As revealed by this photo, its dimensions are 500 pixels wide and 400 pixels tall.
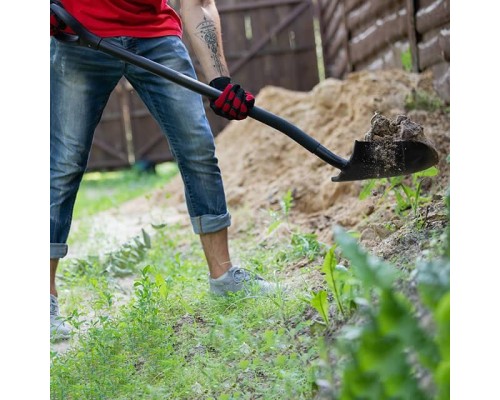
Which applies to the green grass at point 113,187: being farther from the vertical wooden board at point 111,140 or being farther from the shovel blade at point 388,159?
the shovel blade at point 388,159

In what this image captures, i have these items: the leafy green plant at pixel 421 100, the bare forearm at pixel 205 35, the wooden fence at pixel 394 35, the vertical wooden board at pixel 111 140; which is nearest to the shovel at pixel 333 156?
the bare forearm at pixel 205 35

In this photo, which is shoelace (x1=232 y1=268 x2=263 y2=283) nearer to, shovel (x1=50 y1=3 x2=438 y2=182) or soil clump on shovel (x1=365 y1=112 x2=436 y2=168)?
shovel (x1=50 y1=3 x2=438 y2=182)

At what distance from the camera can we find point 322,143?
355cm

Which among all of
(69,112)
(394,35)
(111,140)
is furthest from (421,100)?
(111,140)

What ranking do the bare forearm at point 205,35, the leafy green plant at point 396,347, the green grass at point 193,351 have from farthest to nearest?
the bare forearm at point 205,35 < the green grass at point 193,351 < the leafy green plant at point 396,347

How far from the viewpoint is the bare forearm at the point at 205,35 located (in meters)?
1.92

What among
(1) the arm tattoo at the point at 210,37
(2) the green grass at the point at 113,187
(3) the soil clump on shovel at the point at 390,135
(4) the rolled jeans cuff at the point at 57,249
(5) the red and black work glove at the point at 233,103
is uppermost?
(1) the arm tattoo at the point at 210,37

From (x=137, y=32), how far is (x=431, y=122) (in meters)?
1.45

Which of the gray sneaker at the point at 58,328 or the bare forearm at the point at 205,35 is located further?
the bare forearm at the point at 205,35

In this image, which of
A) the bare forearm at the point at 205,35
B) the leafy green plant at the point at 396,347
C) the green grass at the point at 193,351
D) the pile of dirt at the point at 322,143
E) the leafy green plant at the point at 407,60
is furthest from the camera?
the leafy green plant at the point at 407,60

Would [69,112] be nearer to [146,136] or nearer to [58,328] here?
[58,328]

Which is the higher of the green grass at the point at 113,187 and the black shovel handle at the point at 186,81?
the black shovel handle at the point at 186,81

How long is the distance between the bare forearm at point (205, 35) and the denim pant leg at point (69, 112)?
0.70ft
